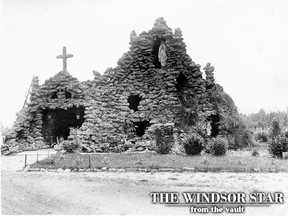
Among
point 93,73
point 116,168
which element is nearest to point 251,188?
point 116,168

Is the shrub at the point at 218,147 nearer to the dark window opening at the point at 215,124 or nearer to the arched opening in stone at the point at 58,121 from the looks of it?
the dark window opening at the point at 215,124

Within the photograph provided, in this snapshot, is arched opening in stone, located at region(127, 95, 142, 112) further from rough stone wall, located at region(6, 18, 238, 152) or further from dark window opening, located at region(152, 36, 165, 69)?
dark window opening, located at region(152, 36, 165, 69)

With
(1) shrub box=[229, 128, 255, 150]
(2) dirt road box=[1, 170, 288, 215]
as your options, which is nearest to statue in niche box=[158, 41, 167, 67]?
(1) shrub box=[229, 128, 255, 150]

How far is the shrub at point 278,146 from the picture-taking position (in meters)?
14.9

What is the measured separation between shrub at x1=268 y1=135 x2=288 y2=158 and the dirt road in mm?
3744

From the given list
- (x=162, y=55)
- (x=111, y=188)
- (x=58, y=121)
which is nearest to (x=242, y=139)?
(x=162, y=55)

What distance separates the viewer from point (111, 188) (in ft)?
32.7

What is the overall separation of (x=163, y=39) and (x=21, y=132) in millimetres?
10507

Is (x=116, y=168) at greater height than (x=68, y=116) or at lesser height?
lesser

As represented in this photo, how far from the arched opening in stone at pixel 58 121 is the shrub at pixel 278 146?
12040 millimetres

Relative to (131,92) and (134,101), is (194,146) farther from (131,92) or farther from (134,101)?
(134,101)

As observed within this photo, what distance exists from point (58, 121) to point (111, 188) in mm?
13572

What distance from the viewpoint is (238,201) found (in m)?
8.62

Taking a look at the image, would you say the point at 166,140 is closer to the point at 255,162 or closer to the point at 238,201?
the point at 255,162
